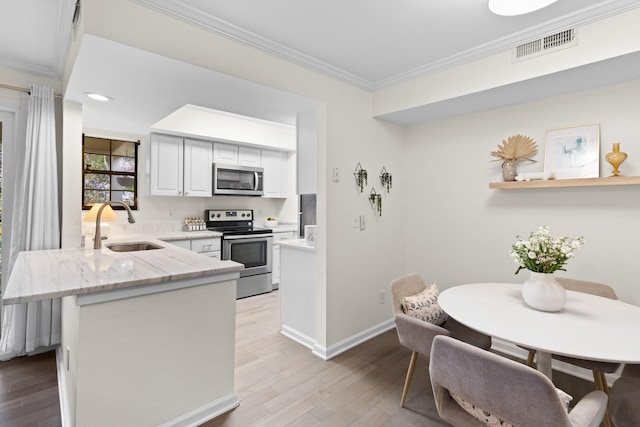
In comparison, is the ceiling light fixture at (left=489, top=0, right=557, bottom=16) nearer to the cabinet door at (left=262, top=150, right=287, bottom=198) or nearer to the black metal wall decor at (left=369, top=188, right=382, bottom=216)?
the black metal wall decor at (left=369, top=188, right=382, bottom=216)

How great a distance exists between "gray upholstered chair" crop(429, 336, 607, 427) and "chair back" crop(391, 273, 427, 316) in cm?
82

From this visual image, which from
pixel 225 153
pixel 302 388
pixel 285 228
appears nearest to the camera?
pixel 302 388

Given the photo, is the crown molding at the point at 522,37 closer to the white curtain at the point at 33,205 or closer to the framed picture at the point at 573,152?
the framed picture at the point at 573,152

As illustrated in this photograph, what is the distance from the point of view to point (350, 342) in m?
2.97

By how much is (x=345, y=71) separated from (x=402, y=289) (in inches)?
74.9

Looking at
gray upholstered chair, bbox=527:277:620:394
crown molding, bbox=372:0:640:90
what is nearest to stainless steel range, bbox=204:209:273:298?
crown molding, bbox=372:0:640:90

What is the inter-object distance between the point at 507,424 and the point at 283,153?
4710mm

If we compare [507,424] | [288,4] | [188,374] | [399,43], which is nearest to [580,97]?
[399,43]

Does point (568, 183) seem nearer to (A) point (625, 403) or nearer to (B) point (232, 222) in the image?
(A) point (625, 403)

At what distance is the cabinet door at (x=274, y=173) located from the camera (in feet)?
16.9

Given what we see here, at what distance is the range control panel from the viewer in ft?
15.5

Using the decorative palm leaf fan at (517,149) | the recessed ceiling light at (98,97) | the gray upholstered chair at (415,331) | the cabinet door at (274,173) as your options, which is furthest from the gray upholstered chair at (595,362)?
the cabinet door at (274,173)

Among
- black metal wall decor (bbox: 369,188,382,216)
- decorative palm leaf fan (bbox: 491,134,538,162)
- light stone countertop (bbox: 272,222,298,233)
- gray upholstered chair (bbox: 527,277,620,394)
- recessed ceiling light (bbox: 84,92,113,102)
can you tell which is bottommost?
gray upholstered chair (bbox: 527,277,620,394)

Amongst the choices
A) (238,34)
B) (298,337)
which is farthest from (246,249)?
(238,34)
